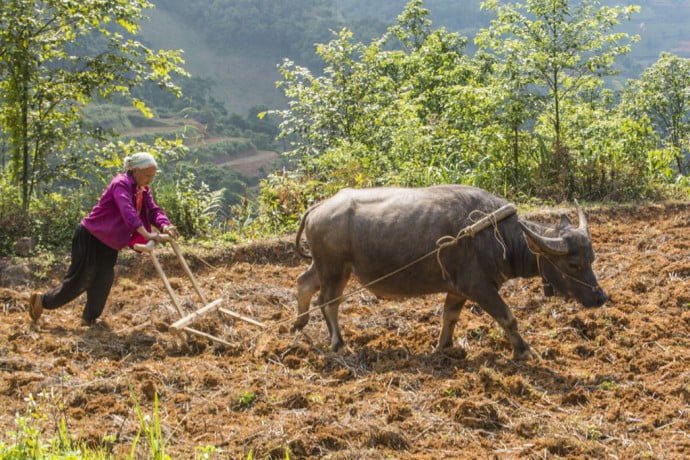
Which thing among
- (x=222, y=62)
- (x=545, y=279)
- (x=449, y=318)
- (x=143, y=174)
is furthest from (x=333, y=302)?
(x=222, y=62)

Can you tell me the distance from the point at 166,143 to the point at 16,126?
6.53 ft

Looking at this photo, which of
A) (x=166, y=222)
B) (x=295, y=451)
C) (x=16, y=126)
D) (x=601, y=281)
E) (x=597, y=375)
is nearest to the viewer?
(x=295, y=451)

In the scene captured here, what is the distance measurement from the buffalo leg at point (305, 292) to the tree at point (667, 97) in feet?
86.2

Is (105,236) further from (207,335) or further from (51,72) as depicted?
(51,72)

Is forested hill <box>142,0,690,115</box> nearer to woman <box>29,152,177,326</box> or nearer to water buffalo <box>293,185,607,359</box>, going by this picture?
woman <box>29,152,177,326</box>

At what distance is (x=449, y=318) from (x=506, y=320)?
0.53 metres

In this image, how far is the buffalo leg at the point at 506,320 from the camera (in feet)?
21.1

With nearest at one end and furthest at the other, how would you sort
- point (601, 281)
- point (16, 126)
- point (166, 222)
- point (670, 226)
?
point (166, 222)
point (601, 281)
point (670, 226)
point (16, 126)

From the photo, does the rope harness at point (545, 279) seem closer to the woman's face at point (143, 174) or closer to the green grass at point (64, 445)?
the green grass at point (64, 445)

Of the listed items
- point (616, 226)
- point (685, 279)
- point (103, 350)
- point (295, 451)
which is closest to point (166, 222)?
point (103, 350)

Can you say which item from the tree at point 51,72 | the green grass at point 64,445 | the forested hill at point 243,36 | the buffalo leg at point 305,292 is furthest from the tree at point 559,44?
the forested hill at point 243,36

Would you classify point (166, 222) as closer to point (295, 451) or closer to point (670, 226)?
point (295, 451)

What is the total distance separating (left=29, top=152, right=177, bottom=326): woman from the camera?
23.8 ft

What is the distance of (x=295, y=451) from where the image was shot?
16.4ft
